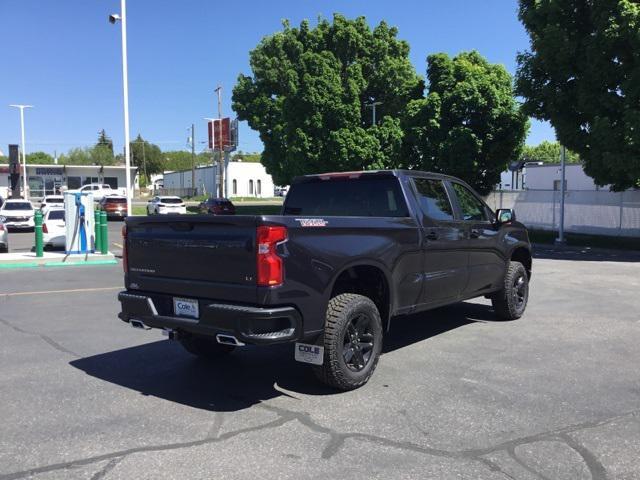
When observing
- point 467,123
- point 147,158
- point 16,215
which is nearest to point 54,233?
point 16,215

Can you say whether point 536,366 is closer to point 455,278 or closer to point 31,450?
point 455,278

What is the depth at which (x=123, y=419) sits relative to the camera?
4453 millimetres

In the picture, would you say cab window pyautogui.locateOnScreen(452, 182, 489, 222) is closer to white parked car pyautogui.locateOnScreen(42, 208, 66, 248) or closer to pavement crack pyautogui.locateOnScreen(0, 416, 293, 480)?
pavement crack pyautogui.locateOnScreen(0, 416, 293, 480)

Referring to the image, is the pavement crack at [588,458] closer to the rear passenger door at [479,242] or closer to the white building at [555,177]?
the rear passenger door at [479,242]

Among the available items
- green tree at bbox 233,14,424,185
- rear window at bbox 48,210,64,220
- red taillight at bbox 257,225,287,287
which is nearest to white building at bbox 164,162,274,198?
green tree at bbox 233,14,424,185

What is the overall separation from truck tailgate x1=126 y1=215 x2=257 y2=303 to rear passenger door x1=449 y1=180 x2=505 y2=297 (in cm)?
321

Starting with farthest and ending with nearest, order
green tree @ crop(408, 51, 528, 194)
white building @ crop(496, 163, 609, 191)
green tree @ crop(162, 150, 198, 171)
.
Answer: green tree @ crop(162, 150, 198, 171)
white building @ crop(496, 163, 609, 191)
green tree @ crop(408, 51, 528, 194)

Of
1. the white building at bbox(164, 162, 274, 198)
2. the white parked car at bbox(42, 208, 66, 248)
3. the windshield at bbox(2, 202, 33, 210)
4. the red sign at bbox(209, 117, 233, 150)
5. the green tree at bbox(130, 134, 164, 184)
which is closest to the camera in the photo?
the white parked car at bbox(42, 208, 66, 248)

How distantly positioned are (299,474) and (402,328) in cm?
423

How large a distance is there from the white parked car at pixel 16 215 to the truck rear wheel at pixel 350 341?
25.8 metres

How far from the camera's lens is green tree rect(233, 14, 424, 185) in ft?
112

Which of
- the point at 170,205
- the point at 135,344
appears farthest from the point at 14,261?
the point at 170,205

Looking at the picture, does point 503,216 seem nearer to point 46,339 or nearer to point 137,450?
point 137,450

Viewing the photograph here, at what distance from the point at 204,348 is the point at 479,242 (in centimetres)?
346
